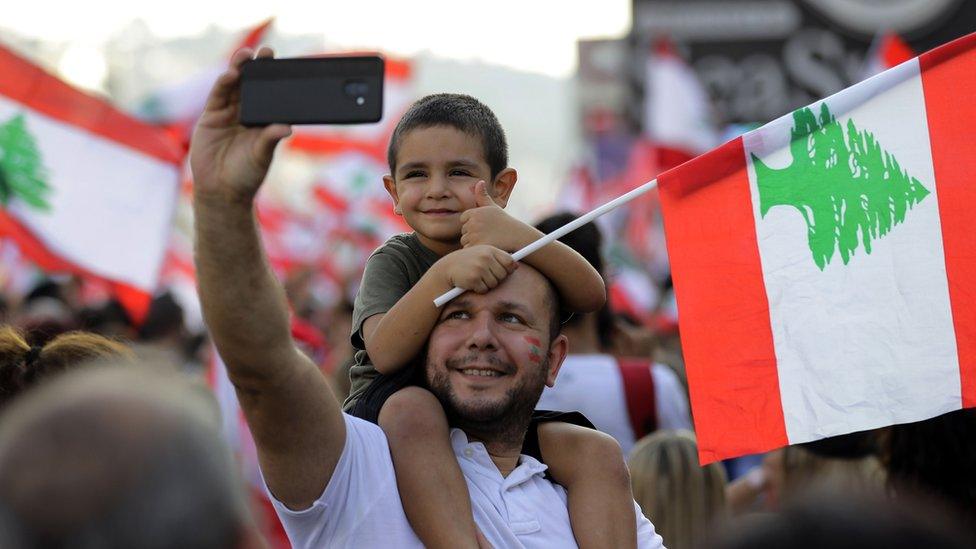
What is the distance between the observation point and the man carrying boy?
7.84 ft

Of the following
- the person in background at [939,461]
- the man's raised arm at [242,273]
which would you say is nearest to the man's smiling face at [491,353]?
the man's raised arm at [242,273]

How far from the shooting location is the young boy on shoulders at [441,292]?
284cm

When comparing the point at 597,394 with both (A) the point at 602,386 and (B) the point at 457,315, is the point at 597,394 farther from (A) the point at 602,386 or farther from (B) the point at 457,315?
(B) the point at 457,315

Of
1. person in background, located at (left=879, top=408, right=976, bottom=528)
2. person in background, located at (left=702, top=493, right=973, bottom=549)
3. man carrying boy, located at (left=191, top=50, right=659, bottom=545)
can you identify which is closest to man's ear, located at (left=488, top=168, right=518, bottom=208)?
man carrying boy, located at (left=191, top=50, right=659, bottom=545)

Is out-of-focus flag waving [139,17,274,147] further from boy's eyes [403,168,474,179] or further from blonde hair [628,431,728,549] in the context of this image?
boy's eyes [403,168,474,179]

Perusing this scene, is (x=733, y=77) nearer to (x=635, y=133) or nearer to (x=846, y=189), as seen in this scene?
(x=635, y=133)

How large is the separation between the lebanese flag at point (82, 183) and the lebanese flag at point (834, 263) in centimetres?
524

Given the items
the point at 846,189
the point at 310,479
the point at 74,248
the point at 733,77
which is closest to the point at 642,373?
the point at 846,189

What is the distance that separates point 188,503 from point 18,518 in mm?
170

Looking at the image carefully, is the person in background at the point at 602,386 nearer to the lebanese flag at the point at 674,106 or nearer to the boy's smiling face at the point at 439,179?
the boy's smiling face at the point at 439,179

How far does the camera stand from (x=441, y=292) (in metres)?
2.96

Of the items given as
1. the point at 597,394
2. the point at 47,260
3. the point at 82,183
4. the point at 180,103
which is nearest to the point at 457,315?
the point at 597,394

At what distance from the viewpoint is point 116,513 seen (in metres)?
1.46

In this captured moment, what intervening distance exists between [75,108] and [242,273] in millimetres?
6105
